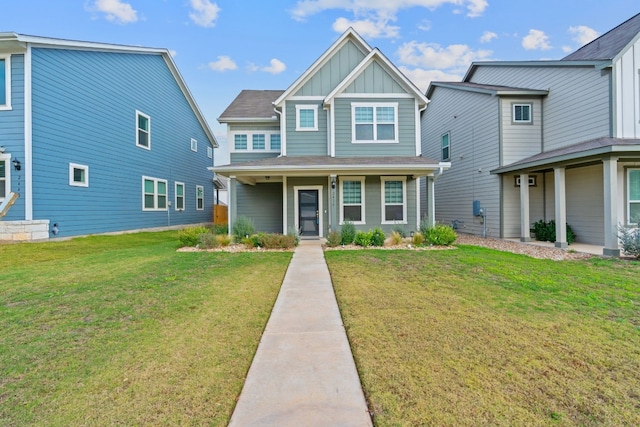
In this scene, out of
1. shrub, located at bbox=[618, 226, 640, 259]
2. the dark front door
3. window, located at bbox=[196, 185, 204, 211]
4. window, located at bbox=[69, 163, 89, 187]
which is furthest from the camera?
window, located at bbox=[196, 185, 204, 211]

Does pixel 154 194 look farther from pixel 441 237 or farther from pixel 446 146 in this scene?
pixel 446 146

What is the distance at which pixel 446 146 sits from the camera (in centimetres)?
1733

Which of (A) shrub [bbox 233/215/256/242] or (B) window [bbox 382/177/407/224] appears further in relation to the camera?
(B) window [bbox 382/177/407/224]

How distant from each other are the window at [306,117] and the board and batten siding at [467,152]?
7.26m

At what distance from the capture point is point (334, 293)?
210 inches

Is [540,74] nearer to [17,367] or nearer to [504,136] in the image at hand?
[504,136]

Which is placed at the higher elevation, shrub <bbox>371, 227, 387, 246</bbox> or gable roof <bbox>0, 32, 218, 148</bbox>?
gable roof <bbox>0, 32, 218, 148</bbox>

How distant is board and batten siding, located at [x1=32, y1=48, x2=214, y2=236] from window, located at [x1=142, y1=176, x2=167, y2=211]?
0.27 meters

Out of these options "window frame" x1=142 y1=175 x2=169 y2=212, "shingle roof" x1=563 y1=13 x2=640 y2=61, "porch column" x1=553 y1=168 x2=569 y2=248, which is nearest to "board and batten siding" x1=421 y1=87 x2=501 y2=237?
"porch column" x1=553 y1=168 x2=569 y2=248

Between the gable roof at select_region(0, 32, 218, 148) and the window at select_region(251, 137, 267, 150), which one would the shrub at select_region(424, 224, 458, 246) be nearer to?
the window at select_region(251, 137, 267, 150)

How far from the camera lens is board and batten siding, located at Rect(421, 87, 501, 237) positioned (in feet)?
44.0

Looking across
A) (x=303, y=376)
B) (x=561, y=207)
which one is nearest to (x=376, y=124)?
(x=561, y=207)

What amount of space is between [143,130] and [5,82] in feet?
18.5

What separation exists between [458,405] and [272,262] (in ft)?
20.5
